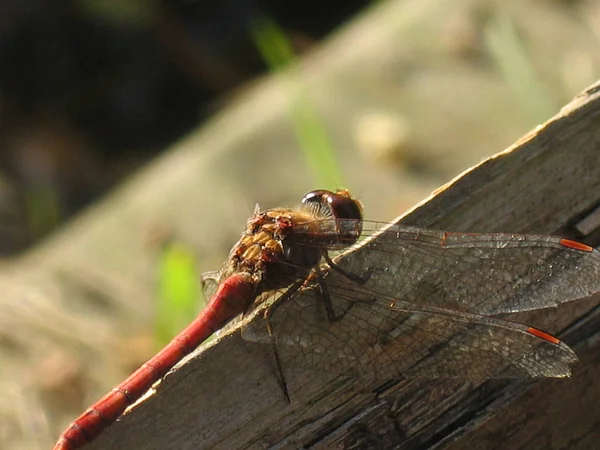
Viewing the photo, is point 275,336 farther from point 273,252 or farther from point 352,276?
point 273,252

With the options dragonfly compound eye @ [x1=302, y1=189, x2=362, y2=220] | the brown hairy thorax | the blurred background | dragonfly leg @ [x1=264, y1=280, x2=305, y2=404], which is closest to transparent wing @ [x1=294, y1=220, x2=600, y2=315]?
dragonfly leg @ [x1=264, y1=280, x2=305, y2=404]

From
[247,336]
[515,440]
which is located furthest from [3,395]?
[515,440]

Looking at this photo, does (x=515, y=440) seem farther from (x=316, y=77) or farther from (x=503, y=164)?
(x=316, y=77)

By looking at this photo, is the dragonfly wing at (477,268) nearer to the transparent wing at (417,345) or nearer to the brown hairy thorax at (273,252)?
the transparent wing at (417,345)

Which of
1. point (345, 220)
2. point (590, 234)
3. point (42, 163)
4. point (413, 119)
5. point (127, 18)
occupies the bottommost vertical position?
point (590, 234)

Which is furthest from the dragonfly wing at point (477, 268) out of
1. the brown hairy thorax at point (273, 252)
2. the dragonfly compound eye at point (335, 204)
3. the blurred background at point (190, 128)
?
the blurred background at point (190, 128)
